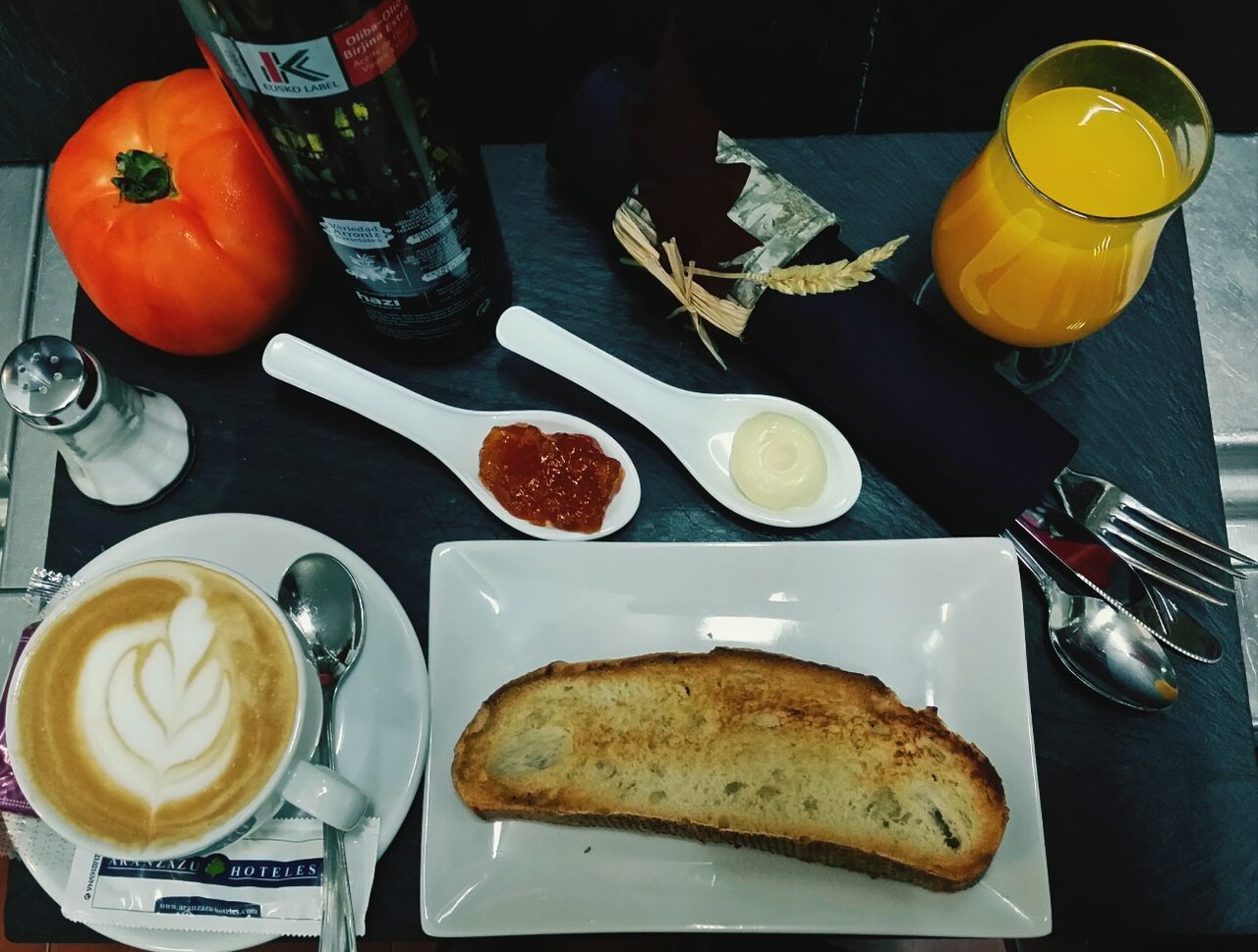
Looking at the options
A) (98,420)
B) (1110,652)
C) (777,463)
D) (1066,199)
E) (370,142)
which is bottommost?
(1110,652)

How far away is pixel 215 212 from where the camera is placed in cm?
89

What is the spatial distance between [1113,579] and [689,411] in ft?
1.49

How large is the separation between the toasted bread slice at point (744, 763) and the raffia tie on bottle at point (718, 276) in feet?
→ 1.09

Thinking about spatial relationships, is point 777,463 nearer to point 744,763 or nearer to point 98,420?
point 744,763

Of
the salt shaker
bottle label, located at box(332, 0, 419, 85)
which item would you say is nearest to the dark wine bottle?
bottle label, located at box(332, 0, 419, 85)

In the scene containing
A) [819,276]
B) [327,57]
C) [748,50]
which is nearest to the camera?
[327,57]

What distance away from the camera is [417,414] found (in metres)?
0.99

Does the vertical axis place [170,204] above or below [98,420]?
above

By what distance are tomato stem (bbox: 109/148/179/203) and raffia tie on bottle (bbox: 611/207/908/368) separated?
427 mm

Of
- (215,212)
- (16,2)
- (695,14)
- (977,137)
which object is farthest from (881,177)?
(16,2)

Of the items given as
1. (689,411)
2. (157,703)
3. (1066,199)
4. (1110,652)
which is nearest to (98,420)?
(157,703)

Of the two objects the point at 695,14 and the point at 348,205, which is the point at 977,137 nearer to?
→ the point at 695,14

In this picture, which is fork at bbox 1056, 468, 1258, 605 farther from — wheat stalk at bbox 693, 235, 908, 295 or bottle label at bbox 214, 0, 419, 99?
bottle label at bbox 214, 0, 419, 99

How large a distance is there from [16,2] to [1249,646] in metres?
1.54
